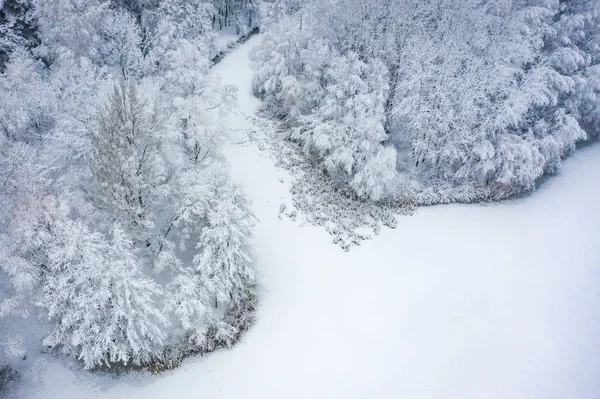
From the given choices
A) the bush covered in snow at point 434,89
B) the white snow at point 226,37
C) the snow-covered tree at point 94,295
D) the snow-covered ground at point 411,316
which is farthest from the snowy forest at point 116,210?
the white snow at point 226,37

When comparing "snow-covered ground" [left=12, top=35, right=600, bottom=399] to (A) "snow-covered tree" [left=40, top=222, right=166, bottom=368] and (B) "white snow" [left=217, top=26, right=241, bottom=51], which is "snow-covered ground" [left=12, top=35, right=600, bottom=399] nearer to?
(A) "snow-covered tree" [left=40, top=222, right=166, bottom=368]

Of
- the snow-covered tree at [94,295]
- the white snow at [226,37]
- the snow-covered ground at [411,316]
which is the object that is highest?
the white snow at [226,37]

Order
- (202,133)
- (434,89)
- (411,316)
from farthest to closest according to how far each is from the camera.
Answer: (434,89), (202,133), (411,316)

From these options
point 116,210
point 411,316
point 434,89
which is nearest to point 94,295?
point 116,210

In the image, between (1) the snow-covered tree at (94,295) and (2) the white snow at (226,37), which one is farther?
(2) the white snow at (226,37)

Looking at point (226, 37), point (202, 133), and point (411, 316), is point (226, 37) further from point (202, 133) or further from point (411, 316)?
point (411, 316)

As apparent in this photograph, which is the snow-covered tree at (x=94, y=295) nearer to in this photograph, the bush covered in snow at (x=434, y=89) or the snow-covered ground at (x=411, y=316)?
the snow-covered ground at (x=411, y=316)

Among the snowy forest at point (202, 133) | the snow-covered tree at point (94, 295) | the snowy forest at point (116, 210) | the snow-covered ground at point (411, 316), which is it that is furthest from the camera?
the snow-covered ground at point (411, 316)

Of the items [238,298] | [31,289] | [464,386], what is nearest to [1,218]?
[31,289]
